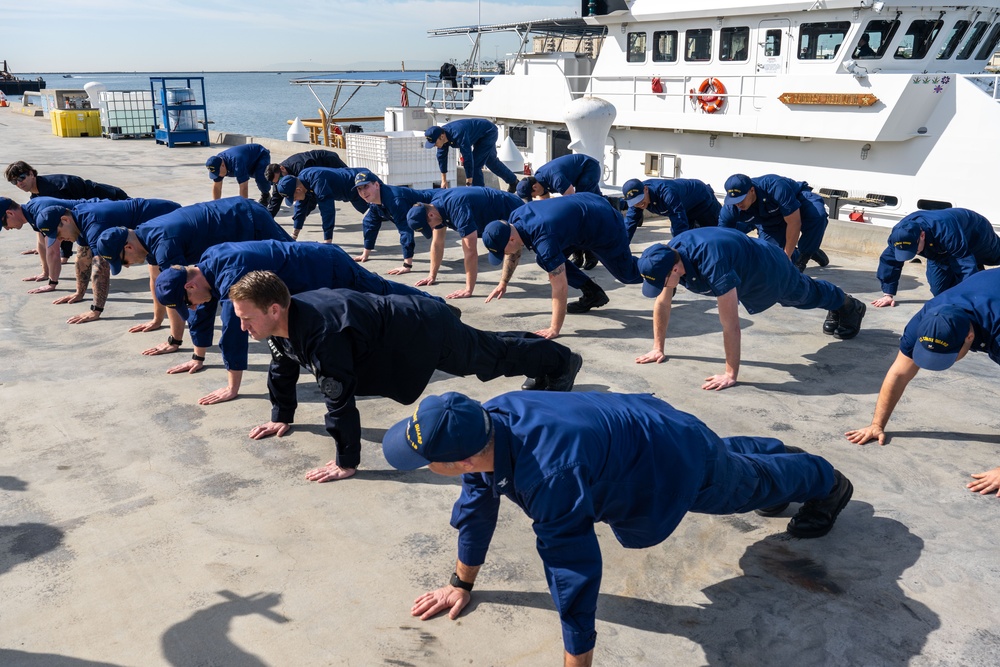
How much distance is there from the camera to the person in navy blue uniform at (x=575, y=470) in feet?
9.21

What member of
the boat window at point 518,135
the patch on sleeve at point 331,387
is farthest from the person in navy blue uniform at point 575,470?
the boat window at point 518,135

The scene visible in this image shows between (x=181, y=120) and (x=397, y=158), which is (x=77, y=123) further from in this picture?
(x=397, y=158)

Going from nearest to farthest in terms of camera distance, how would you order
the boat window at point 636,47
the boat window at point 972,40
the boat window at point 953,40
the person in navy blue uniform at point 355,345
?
the person in navy blue uniform at point 355,345, the boat window at point 953,40, the boat window at point 972,40, the boat window at point 636,47

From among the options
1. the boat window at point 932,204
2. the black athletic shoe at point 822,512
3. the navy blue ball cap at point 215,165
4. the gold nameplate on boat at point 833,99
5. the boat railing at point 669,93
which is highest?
the boat railing at point 669,93

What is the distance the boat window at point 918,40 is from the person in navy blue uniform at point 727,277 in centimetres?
687

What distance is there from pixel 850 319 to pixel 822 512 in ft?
12.4

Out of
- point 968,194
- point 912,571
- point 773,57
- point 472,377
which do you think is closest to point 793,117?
point 773,57

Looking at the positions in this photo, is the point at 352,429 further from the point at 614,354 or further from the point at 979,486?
the point at 979,486

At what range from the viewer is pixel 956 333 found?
177 inches

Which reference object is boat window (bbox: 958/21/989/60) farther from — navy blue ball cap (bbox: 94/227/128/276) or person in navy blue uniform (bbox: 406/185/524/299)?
navy blue ball cap (bbox: 94/227/128/276)

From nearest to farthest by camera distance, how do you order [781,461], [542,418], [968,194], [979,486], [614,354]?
[542,418] → [781,461] → [979,486] → [614,354] → [968,194]

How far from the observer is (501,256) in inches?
293

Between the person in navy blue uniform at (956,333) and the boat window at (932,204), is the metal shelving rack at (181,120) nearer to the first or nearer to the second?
the boat window at (932,204)

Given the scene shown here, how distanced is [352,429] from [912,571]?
3.12 meters
